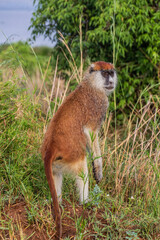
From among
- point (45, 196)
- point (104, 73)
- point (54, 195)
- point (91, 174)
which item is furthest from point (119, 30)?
point (54, 195)

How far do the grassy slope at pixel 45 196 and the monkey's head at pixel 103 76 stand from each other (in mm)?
687

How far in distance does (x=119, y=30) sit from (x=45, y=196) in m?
2.55

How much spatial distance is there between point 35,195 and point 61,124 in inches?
22.9

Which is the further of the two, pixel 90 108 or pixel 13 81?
pixel 13 81

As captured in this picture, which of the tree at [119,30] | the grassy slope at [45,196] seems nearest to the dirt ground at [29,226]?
the grassy slope at [45,196]

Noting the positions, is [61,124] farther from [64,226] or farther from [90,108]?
[64,226]

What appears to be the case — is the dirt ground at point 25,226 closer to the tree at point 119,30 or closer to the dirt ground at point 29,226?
the dirt ground at point 29,226

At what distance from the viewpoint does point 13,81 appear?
11.0 feet

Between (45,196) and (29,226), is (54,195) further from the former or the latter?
(45,196)

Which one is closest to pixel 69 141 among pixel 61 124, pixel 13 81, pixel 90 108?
pixel 61 124

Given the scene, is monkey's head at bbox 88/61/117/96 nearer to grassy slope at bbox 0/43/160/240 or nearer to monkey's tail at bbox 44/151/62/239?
grassy slope at bbox 0/43/160/240

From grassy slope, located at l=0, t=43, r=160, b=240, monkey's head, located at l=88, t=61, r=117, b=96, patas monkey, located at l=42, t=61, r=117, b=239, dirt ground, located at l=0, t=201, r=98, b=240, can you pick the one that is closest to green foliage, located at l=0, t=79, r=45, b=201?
grassy slope, located at l=0, t=43, r=160, b=240

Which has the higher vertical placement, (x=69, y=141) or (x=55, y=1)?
(x=55, y=1)

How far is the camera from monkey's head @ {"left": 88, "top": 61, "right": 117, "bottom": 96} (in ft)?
9.30
